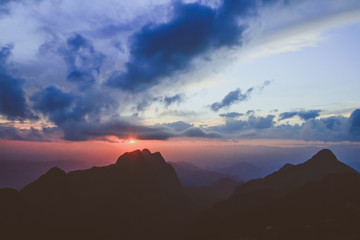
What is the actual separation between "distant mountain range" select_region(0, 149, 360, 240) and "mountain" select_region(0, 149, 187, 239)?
21.1 inches

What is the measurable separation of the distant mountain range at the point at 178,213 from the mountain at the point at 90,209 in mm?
535

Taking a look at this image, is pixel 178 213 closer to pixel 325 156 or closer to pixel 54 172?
pixel 54 172

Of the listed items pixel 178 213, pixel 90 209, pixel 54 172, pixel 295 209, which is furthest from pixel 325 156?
pixel 54 172

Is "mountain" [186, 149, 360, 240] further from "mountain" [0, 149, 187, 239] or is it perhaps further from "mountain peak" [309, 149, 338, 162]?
"mountain" [0, 149, 187, 239]

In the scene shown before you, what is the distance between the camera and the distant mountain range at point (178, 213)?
341ft

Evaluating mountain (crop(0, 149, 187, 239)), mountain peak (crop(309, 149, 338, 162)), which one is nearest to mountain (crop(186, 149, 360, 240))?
mountain peak (crop(309, 149, 338, 162))

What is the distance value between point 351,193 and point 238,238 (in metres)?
69.5

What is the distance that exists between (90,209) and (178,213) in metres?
78.9

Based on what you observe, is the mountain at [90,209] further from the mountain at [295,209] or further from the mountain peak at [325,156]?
the mountain peak at [325,156]

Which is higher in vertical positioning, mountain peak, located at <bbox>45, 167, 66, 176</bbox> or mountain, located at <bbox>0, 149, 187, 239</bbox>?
mountain peak, located at <bbox>45, 167, 66, 176</bbox>

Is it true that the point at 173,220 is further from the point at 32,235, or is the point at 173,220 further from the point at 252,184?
the point at 32,235

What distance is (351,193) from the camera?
11994cm

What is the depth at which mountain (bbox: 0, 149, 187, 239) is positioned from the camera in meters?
141

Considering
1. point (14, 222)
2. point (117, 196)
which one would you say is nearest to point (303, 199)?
point (117, 196)
